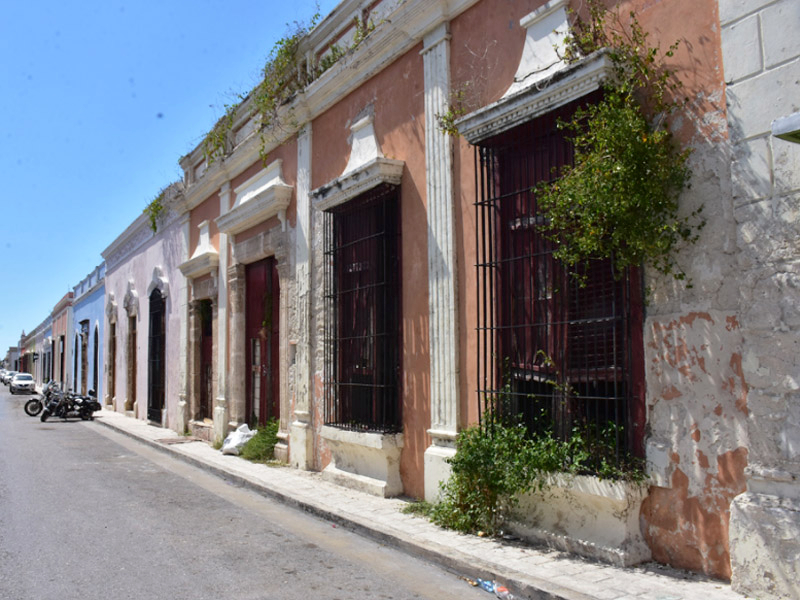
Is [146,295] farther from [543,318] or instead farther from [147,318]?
[543,318]

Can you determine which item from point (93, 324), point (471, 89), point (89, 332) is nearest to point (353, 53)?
point (471, 89)

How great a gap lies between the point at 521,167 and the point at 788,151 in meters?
2.19

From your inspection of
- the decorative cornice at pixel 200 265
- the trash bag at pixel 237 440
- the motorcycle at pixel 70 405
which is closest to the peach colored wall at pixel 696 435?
the trash bag at pixel 237 440

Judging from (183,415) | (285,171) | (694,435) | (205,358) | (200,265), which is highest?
(285,171)

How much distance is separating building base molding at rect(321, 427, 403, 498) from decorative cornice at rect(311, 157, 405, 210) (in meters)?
2.58

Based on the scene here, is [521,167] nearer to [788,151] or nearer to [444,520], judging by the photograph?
[788,151]

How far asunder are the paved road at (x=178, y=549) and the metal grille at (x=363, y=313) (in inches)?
53.0

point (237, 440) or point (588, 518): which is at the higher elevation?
point (588, 518)

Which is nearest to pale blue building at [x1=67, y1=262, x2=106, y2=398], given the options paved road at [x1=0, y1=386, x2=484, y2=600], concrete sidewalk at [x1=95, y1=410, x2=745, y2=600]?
paved road at [x1=0, y1=386, x2=484, y2=600]

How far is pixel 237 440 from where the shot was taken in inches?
421

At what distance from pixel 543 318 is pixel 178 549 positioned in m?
3.29

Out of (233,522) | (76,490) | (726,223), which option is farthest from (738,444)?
(76,490)

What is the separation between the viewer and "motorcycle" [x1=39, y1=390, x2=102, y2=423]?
19375mm

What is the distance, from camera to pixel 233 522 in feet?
20.7
